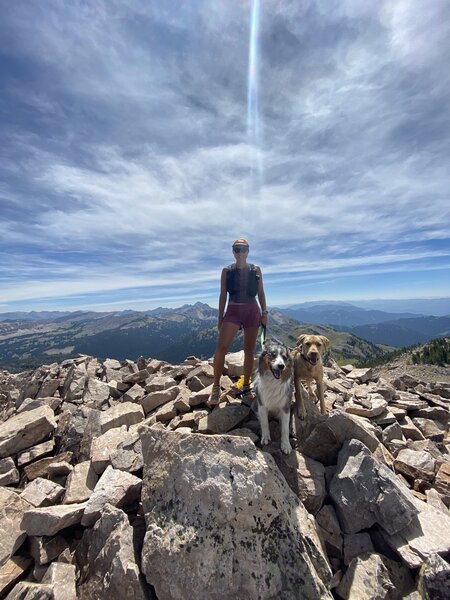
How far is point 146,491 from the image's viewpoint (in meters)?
5.71

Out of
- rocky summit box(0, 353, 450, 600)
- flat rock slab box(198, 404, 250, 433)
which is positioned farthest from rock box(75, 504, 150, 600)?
flat rock slab box(198, 404, 250, 433)

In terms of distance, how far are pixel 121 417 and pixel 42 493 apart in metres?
2.96

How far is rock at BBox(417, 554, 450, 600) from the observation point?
4.80 metres

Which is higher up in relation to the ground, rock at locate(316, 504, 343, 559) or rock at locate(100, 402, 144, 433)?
rock at locate(100, 402, 144, 433)

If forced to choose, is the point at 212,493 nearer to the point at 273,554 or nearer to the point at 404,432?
the point at 273,554

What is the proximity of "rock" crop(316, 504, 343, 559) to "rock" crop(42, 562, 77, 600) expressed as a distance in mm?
4404

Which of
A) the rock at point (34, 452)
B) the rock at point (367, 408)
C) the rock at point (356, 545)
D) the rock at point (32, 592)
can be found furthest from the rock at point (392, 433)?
the rock at point (34, 452)

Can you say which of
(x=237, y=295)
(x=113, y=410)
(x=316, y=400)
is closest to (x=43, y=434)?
(x=113, y=410)

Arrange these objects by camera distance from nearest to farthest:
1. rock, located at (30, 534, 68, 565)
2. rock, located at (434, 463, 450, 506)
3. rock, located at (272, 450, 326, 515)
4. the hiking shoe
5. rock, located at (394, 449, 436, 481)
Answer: rock, located at (30, 534, 68, 565)
rock, located at (272, 450, 326, 515)
rock, located at (434, 463, 450, 506)
rock, located at (394, 449, 436, 481)
the hiking shoe

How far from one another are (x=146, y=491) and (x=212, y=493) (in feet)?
4.36

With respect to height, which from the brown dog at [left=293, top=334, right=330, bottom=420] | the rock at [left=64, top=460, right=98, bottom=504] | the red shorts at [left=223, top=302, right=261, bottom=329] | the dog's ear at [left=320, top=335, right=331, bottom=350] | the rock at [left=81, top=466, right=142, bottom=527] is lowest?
the rock at [left=64, top=460, right=98, bottom=504]

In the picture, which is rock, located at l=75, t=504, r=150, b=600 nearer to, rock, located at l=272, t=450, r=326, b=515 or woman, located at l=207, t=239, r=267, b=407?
rock, located at l=272, t=450, r=326, b=515

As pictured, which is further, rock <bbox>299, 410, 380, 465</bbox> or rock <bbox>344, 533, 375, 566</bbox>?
rock <bbox>299, 410, 380, 465</bbox>

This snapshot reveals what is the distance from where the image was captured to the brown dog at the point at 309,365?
8.52 meters
